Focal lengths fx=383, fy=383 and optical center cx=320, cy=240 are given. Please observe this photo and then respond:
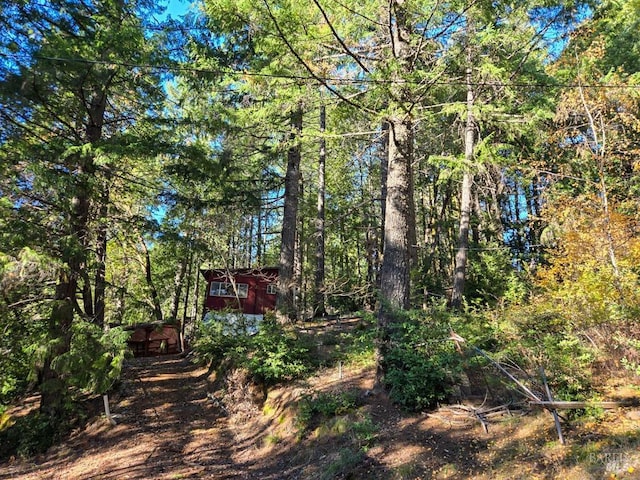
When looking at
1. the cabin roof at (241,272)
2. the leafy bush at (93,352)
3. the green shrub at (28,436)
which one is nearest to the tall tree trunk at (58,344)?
the green shrub at (28,436)

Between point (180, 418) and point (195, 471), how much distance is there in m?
2.61

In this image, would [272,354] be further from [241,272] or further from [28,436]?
[241,272]

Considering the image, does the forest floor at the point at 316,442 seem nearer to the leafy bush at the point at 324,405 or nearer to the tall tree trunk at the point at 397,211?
the leafy bush at the point at 324,405

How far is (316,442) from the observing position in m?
5.60

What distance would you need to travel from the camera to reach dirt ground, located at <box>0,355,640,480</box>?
3.56 m

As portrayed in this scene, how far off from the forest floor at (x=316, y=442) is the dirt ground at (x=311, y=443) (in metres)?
0.02

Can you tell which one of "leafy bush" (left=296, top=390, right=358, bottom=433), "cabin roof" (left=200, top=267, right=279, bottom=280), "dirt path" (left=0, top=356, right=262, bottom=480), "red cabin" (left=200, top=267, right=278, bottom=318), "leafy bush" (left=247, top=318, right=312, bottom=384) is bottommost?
"dirt path" (left=0, top=356, right=262, bottom=480)

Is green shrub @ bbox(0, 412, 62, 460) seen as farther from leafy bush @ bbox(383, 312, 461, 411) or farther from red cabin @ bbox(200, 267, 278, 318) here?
red cabin @ bbox(200, 267, 278, 318)

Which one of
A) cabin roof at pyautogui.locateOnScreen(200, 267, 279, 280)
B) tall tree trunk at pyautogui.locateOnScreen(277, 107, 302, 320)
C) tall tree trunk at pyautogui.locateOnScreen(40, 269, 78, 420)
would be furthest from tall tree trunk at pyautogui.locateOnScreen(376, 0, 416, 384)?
cabin roof at pyautogui.locateOnScreen(200, 267, 279, 280)

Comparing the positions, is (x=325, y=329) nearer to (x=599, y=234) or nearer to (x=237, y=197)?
(x=237, y=197)

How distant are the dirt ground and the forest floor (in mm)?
16

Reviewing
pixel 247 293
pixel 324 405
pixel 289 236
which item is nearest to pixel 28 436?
pixel 324 405

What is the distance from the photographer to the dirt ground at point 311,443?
11.7 ft

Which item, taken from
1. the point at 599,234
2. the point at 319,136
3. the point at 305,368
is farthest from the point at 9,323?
the point at 599,234
